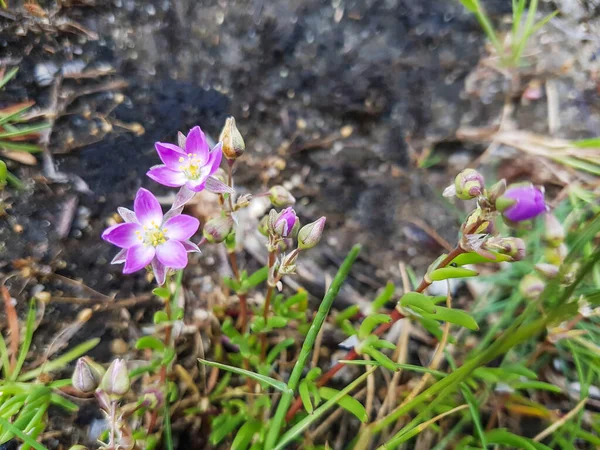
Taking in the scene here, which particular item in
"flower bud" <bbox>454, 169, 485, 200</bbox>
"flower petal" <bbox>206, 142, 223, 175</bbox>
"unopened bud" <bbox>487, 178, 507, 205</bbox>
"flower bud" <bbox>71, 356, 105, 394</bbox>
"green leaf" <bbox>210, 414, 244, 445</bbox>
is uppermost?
"unopened bud" <bbox>487, 178, 507, 205</bbox>

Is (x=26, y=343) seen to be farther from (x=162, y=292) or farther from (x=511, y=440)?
(x=511, y=440)

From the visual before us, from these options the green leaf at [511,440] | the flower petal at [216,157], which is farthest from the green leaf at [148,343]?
the green leaf at [511,440]

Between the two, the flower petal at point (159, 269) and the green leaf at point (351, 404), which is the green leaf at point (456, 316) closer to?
the green leaf at point (351, 404)

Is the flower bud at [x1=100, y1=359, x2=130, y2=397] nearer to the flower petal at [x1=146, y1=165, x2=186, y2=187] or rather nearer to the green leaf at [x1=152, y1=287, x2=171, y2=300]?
the green leaf at [x1=152, y1=287, x2=171, y2=300]

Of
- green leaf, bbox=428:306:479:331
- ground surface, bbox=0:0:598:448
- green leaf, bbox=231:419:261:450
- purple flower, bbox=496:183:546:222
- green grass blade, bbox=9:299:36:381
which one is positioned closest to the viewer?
purple flower, bbox=496:183:546:222

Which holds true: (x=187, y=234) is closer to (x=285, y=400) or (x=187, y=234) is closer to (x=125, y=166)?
(x=285, y=400)

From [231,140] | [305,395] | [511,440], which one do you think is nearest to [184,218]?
[231,140]

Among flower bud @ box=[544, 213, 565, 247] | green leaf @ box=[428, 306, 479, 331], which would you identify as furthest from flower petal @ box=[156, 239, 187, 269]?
flower bud @ box=[544, 213, 565, 247]
